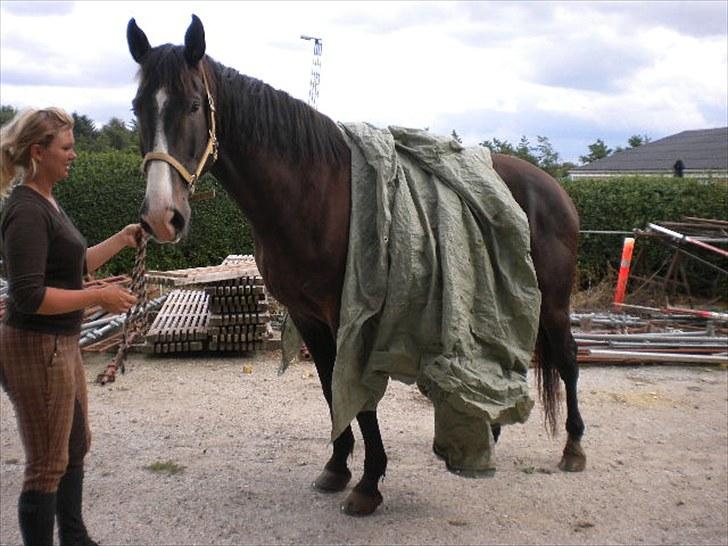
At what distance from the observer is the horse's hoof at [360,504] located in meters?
3.67

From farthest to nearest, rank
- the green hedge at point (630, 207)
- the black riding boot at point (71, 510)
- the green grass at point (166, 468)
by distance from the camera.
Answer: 1. the green hedge at point (630, 207)
2. the green grass at point (166, 468)
3. the black riding boot at point (71, 510)

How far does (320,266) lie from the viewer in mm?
3252

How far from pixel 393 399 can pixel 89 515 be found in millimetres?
2663

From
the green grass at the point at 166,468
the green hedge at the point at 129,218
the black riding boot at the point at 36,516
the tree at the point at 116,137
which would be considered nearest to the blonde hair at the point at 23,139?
the black riding boot at the point at 36,516

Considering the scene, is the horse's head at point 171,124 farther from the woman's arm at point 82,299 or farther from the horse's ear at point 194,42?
the woman's arm at point 82,299

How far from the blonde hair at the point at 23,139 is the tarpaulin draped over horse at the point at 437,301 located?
4.26 ft

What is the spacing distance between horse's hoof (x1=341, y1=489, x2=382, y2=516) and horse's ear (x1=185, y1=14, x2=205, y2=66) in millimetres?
2240

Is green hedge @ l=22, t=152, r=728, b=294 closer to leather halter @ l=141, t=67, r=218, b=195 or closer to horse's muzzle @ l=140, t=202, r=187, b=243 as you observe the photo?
leather halter @ l=141, t=67, r=218, b=195

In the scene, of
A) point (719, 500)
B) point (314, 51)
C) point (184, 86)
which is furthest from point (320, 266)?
point (314, 51)

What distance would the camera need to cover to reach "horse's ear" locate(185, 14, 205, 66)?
2730mm

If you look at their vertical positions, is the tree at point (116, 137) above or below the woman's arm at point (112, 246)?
above

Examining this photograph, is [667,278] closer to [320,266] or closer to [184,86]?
[320,266]

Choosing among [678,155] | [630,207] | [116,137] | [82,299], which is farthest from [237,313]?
[116,137]

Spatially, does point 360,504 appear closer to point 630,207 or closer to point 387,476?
point 387,476
